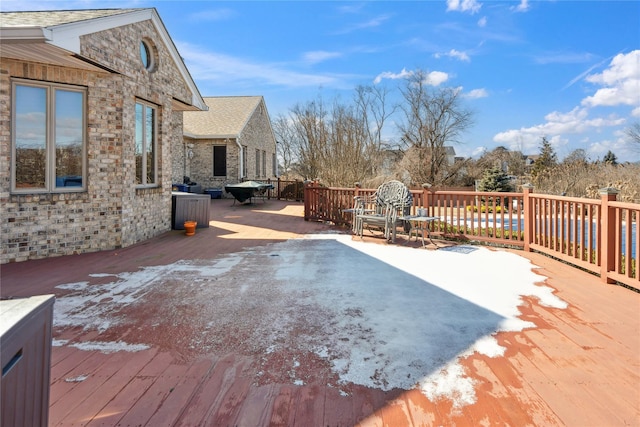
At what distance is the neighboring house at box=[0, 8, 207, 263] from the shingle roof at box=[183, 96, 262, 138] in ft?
31.5

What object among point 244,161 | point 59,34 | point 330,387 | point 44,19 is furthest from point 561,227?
point 244,161

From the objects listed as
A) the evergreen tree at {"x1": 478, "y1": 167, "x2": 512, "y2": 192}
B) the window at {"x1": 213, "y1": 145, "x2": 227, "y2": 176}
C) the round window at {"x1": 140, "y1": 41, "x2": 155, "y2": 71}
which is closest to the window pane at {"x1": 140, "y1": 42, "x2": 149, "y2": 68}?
the round window at {"x1": 140, "y1": 41, "x2": 155, "y2": 71}

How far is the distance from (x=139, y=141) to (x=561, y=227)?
24.0 feet

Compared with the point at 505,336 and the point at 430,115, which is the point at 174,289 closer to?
the point at 505,336

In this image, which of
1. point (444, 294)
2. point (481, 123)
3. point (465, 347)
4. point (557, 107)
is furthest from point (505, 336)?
point (557, 107)

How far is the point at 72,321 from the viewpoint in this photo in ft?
10.6

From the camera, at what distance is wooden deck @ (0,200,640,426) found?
6.40ft

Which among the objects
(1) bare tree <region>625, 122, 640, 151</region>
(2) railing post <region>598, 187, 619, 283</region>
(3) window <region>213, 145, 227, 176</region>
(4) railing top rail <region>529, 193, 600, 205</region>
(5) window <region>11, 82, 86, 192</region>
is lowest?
(2) railing post <region>598, 187, 619, 283</region>

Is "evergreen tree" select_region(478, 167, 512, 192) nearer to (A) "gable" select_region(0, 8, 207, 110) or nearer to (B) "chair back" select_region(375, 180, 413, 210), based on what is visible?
(B) "chair back" select_region(375, 180, 413, 210)

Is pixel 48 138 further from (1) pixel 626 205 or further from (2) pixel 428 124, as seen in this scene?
(2) pixel 428 124

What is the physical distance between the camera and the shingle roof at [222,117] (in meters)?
16.7

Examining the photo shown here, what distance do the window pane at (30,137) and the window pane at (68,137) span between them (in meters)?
0.17

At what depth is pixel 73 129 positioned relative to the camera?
583 centimetres

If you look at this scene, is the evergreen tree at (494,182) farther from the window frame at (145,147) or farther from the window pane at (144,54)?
the window pane at (144,54)
